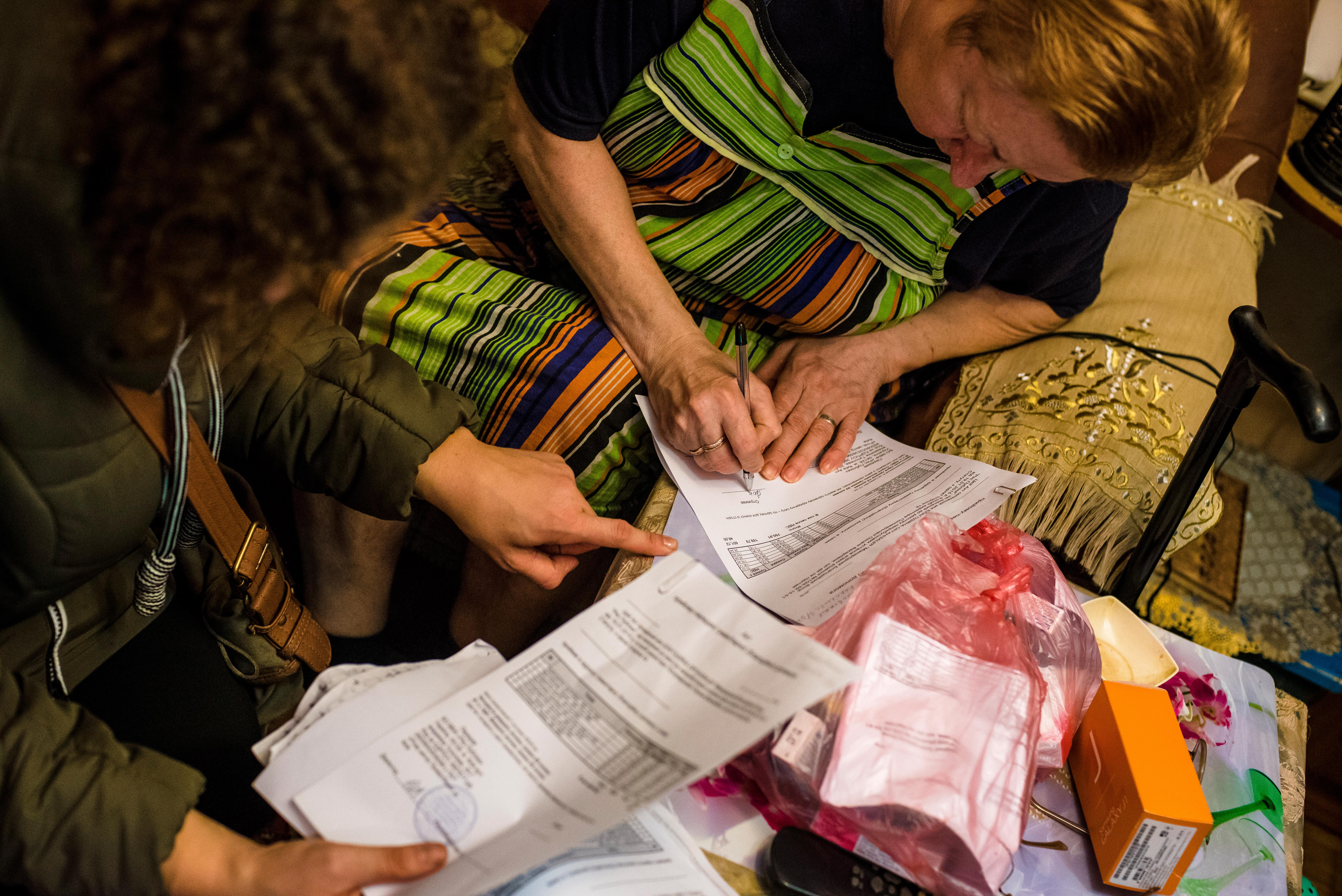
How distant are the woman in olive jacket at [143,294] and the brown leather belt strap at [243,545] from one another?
20mm

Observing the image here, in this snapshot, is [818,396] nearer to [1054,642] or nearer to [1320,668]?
[1054,642]

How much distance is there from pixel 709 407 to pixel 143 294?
57 centimetres

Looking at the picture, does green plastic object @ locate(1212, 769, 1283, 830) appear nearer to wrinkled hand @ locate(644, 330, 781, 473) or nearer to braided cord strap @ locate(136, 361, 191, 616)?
wrinkled hand @ locate(644, 330, 781, 473)

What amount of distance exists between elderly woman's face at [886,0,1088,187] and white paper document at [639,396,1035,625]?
12.4 inches

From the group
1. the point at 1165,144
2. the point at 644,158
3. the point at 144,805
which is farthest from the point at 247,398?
the point at 1165,144

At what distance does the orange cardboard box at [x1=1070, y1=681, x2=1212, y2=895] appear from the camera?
1.95 feet

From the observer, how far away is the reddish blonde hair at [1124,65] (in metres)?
0.68

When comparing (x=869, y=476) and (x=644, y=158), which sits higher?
(x=644, y=158)

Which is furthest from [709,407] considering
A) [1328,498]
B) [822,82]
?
[1328,498]

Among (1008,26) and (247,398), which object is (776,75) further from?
(247,398)

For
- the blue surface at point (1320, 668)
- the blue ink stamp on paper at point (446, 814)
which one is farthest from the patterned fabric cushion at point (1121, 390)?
the blue ink stamp on paper at point (446, 814)

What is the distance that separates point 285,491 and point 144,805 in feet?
3.30

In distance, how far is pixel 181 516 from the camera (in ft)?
2.45

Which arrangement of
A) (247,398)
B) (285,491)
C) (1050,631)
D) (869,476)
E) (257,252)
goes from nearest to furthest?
1. (257,252)
2. (1050,631)
3. (247,398)
4. (869,476)
5. (285,491)
